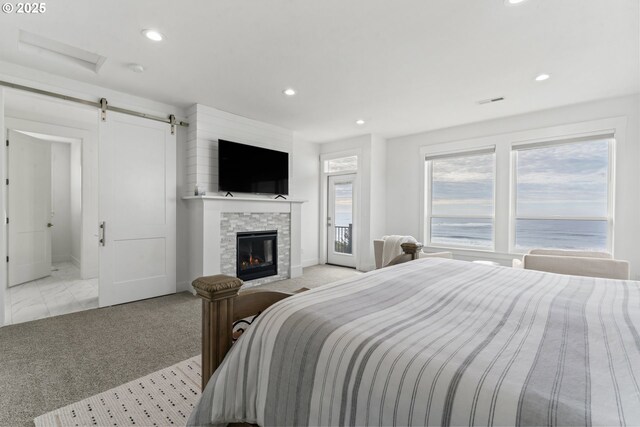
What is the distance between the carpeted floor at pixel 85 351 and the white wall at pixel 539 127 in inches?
156

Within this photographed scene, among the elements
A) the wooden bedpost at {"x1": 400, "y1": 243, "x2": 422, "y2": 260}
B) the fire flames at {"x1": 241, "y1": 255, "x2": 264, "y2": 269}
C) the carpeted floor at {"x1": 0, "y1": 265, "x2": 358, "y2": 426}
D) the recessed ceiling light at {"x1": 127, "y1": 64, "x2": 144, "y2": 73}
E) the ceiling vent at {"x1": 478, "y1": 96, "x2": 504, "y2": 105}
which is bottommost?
the carpeted floor at {"x1": 0, "y1": 265, "x2": 358, "y2": 426}

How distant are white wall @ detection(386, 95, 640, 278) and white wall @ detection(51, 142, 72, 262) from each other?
6538 millimetres

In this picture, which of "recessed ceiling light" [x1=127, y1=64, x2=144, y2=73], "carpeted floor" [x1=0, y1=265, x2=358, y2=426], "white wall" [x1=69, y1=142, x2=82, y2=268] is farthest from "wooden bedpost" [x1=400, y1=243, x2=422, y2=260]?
"white wall" [x1=69, y1=142, x2=82, y2=268]

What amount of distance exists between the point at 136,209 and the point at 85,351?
1853mm

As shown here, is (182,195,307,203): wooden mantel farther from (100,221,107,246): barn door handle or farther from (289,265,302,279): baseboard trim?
(289,265,302,279): baseboard trim

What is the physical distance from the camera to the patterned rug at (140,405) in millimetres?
1645

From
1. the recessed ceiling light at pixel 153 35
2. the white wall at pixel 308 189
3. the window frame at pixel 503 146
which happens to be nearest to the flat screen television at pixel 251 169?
the white wall at pixel 308 189

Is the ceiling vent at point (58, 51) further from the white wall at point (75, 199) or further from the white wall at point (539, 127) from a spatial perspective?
the white wall at point (539, 127)

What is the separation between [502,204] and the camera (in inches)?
182

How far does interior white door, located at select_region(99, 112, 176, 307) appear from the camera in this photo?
355cm

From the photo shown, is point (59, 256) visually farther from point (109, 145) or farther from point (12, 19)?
point (12, 19)

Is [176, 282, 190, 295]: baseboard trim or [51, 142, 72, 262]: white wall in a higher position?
[51, 142, 72, 262]: white wall

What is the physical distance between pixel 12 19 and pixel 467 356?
3.58 meters

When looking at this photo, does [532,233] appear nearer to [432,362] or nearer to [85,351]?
[432,362]
